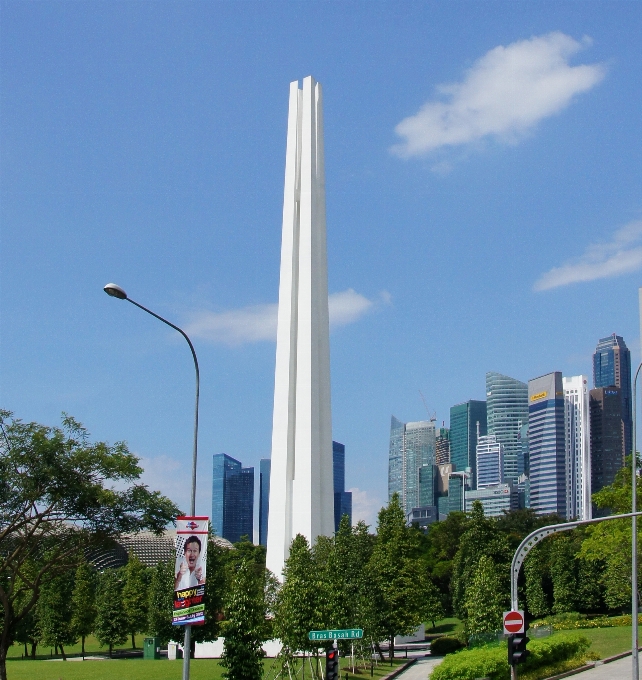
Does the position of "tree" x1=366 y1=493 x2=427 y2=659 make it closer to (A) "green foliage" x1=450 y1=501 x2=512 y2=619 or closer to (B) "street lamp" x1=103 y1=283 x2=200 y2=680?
(A) "green foliage" x1=450 y1=501 x2=512 y2=619

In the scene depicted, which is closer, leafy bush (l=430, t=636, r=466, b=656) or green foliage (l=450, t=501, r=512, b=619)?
leafy bush (l=430, t=636, r=466, b=656)

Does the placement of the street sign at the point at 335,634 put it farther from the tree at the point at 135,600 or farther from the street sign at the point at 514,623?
the tree at the point at 135,600

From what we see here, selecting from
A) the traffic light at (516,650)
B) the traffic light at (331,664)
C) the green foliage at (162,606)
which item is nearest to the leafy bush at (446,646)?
the green foliage at (162,606)

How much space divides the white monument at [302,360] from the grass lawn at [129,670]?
9.30 metres

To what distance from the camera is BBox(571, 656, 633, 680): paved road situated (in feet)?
123

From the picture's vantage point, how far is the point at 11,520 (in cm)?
3559

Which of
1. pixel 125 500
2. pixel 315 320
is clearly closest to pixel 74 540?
pixel 125 500

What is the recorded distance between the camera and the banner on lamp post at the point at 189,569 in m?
21.1

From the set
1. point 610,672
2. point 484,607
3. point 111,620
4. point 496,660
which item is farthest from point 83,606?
point 610,672

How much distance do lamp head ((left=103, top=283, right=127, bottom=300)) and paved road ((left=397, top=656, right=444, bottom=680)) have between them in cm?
2581

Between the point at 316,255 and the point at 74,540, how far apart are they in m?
28.1

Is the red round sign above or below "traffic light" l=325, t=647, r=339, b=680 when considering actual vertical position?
above

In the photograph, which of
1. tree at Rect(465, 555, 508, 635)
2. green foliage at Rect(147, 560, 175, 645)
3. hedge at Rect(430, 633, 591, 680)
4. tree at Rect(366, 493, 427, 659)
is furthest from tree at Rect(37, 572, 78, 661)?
hedge at Rect(430, 633, 591, 680)

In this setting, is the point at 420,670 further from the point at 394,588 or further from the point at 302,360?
the point at 302,360
